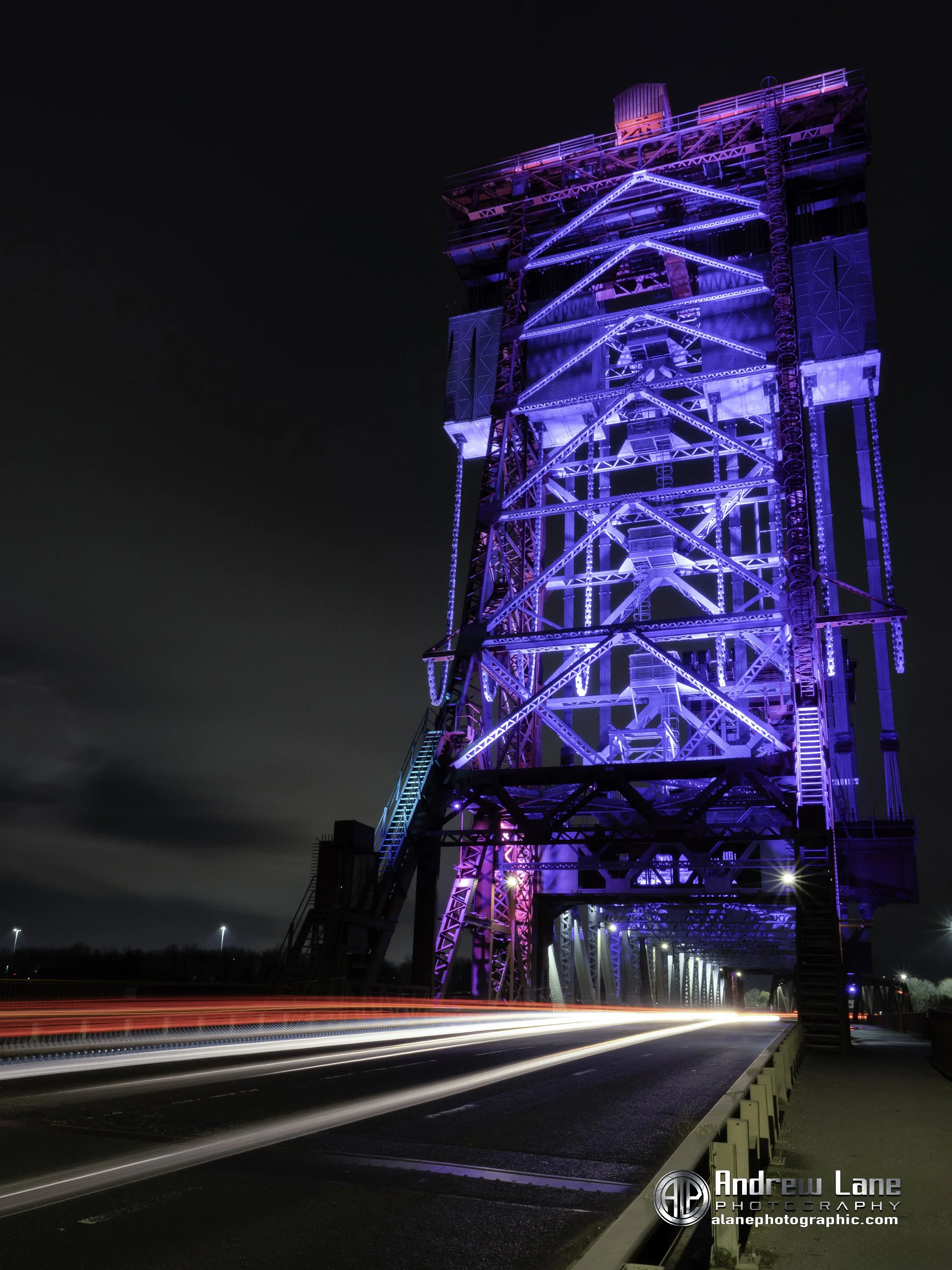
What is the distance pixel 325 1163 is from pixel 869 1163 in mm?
4413

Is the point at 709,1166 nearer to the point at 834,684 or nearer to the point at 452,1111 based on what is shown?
the point at 452,1111

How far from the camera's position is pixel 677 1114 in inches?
428

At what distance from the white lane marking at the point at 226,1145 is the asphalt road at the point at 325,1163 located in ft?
0.10

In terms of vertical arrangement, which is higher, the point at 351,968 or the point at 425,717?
the point at 425,717

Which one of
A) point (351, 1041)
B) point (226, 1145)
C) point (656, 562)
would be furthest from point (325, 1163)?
point (656, 562)

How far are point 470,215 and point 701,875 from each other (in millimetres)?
28820

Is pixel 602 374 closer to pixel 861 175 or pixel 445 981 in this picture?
pixel 861 175

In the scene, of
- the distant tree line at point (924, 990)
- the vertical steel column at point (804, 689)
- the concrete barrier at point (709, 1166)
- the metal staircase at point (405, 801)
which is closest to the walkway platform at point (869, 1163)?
the concrete barrier at point (709, 1166)

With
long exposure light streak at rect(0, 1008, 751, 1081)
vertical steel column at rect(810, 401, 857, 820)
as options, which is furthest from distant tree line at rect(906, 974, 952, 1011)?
long exposure light streak at rect(0, 1008, 751, 1081)

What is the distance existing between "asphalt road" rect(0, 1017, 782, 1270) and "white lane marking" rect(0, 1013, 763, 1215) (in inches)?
1.2

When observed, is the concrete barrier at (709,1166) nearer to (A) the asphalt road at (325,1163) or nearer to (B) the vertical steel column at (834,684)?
(A) the asphalt road at (325,1163)

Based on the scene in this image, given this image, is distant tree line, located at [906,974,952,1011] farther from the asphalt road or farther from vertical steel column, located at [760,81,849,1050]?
the asphalt road

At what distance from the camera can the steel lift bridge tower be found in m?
26.6

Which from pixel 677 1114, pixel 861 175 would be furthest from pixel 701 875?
pixel 861 175
